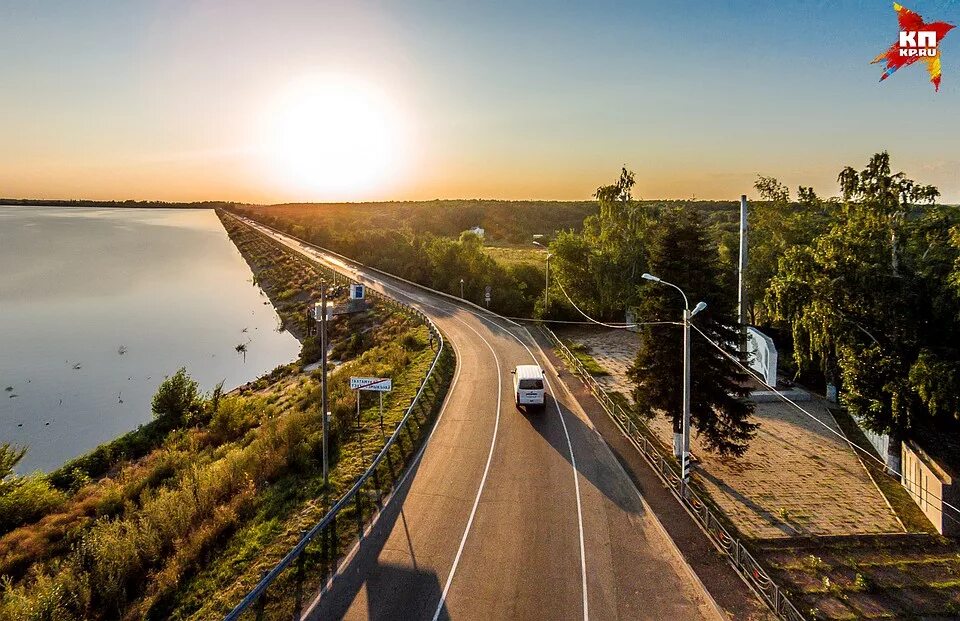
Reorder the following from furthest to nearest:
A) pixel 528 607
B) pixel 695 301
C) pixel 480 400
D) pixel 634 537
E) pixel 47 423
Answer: pixel 47 423, pixel 480 400, pixel 695 301, pixel 634 537, pixel 528 607

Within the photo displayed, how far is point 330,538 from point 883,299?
2116 cm

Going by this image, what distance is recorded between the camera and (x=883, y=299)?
18641mm

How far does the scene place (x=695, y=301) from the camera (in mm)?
19547

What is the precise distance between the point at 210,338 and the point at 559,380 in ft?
123

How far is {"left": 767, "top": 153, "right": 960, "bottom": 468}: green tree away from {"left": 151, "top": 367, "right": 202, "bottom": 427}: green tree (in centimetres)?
3169

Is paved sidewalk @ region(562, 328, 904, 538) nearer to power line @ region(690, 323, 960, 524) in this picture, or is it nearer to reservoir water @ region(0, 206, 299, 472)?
power line @ region(690, 323, 960, 524)

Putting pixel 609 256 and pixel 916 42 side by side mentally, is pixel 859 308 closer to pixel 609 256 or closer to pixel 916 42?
pixel 916 42

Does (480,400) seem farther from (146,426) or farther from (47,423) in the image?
(47,423)

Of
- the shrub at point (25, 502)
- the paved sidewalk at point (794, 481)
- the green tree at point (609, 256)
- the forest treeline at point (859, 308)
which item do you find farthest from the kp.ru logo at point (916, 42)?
the shrub at point (25, 502)

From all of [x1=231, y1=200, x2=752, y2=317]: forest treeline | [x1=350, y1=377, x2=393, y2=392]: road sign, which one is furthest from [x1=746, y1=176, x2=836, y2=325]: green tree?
[x1=350, y1=377, x2=393, y2=392]: road sign

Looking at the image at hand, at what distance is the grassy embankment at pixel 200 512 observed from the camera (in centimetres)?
1324

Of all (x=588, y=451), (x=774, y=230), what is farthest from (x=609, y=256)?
(x=588, y=451)

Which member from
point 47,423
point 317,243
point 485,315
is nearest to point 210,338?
point 47,423

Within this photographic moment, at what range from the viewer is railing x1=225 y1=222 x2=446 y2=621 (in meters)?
12.1
